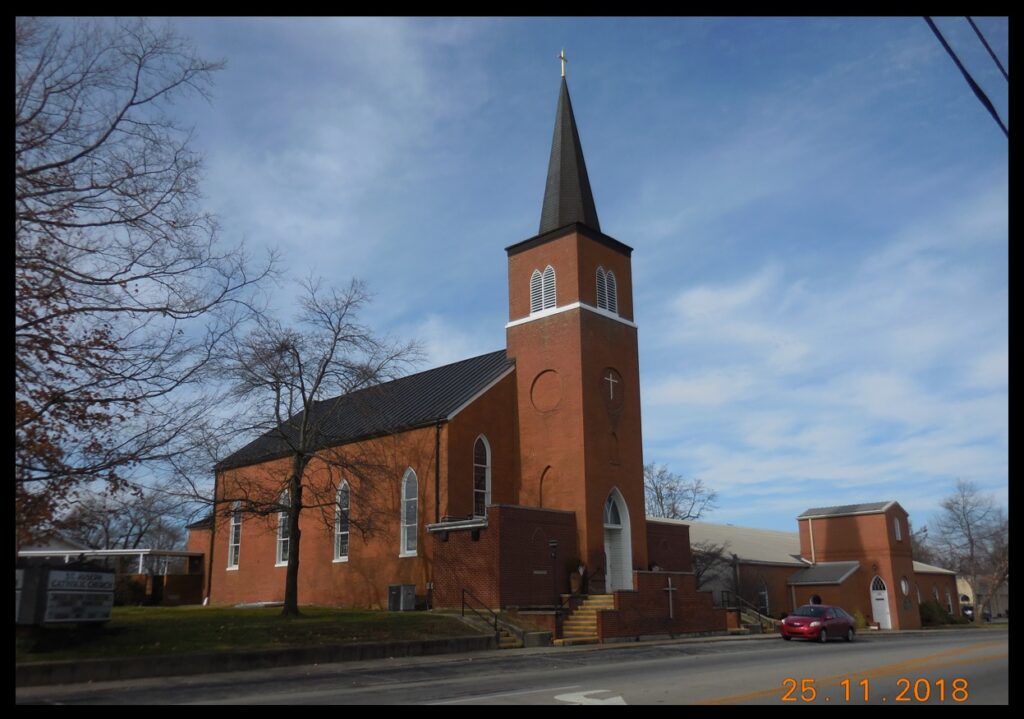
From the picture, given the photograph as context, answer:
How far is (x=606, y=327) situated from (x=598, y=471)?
5.95 m

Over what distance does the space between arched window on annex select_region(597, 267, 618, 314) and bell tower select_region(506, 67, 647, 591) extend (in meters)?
0.04

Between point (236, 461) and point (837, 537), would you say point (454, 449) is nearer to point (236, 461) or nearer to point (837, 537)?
point (236, 461)

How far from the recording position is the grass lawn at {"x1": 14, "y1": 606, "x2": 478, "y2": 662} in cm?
1606

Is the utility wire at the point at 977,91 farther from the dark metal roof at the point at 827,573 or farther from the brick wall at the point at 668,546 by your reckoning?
the dark metal roof at the point at 827,573

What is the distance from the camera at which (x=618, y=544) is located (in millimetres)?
33500

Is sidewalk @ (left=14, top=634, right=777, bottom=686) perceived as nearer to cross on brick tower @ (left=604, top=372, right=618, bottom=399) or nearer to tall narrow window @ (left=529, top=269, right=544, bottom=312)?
cross on brick tower @ (left=604, top=372, right=618, bottom=399)

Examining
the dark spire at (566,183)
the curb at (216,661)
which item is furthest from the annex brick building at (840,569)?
the curb at (216,661)

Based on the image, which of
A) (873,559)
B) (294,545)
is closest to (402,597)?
(294,545)

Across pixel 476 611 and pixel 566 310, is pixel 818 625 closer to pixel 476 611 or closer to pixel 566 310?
pixel 476 611

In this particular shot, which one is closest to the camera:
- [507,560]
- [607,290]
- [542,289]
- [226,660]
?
[226,660]

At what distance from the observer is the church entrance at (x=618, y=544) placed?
33094 millimetres

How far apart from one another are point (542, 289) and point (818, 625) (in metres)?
16.1

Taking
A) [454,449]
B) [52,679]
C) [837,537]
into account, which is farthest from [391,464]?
[837,537]

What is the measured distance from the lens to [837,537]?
5572 centimetres
